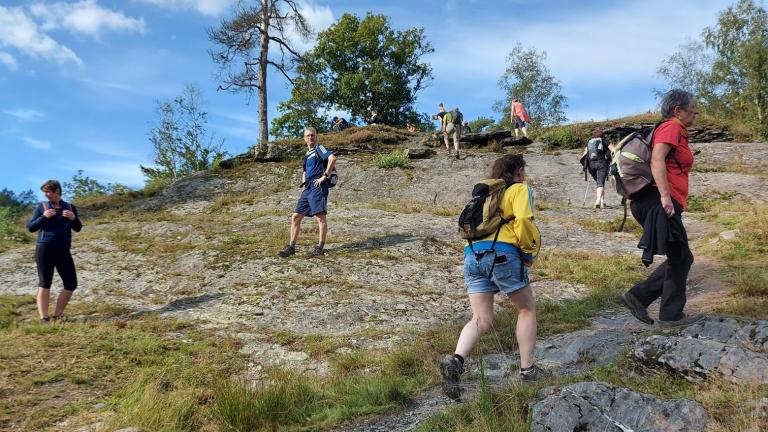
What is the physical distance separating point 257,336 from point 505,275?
3.50 m

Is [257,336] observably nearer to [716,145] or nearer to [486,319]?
[486,319]

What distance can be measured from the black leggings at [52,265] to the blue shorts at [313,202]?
351cm

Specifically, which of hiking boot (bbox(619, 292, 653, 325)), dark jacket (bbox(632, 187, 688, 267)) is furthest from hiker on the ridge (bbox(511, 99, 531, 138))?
dark jacket (bbox(632, 187, 688, 267))

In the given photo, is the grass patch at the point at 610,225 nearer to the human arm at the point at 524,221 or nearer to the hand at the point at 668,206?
the hand at the point at 668,206

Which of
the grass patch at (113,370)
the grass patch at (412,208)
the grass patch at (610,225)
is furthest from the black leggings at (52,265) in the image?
the grass patch at (610,225)

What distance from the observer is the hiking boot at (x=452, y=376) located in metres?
3.63

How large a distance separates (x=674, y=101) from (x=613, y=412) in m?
2.86

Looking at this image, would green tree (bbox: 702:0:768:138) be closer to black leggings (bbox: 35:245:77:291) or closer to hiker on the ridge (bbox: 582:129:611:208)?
hiker on the ridge (bbox: 582:129:611:208)

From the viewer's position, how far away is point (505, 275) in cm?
364

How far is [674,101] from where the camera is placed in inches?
174

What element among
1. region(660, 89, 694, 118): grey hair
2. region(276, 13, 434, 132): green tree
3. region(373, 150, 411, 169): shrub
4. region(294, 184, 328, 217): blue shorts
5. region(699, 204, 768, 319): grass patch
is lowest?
region(699, 204, 768, 319): grass patch

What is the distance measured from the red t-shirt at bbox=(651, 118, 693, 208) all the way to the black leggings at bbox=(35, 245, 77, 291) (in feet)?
23.6

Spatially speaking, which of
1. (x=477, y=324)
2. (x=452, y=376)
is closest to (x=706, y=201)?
(x=477, y=324)

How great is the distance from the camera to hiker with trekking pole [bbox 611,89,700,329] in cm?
427
